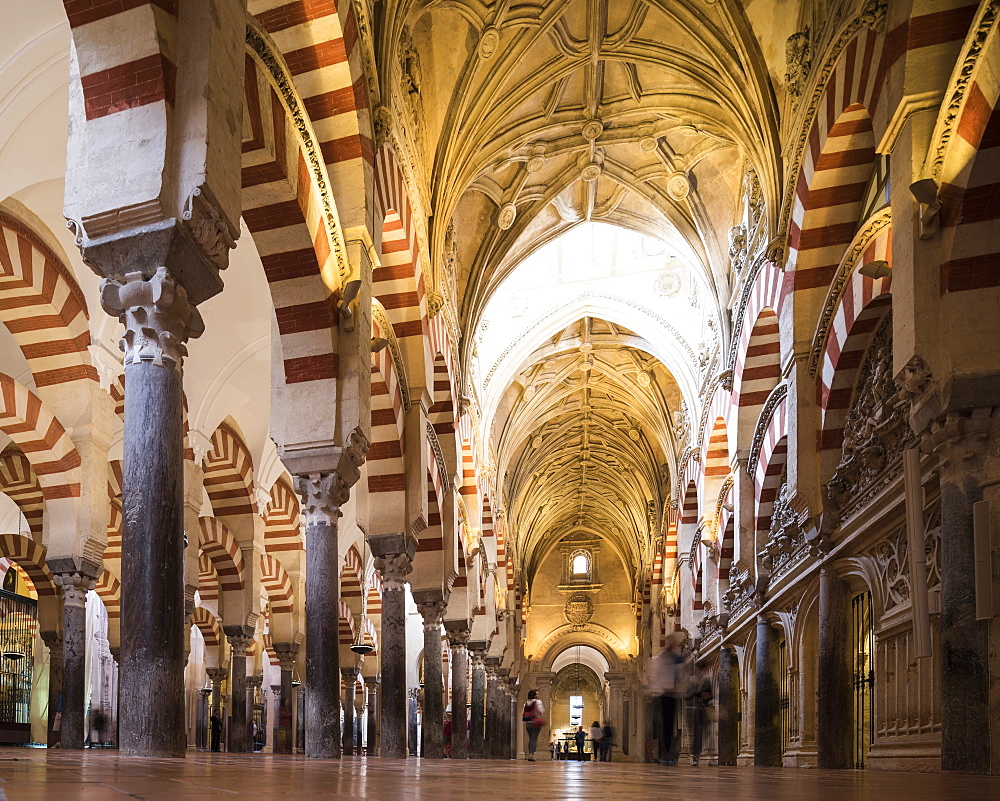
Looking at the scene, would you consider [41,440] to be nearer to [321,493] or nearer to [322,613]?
[321,493]

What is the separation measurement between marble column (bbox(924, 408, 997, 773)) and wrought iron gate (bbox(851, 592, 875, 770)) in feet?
11.9

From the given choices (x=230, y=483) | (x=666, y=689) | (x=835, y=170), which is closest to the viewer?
(x=835, y=170)

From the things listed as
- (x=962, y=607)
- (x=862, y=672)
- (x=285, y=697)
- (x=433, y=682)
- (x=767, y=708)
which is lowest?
(x=285, y=697)

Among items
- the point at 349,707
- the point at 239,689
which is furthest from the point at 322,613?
the point at 349,707

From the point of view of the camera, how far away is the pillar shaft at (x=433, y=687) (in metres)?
12.9

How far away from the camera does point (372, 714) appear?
1098 inches

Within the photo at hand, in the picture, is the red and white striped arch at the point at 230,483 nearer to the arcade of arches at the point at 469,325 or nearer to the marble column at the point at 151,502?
the arcade of arches at the point at 469,325

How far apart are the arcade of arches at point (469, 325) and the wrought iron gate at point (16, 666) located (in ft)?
0.37

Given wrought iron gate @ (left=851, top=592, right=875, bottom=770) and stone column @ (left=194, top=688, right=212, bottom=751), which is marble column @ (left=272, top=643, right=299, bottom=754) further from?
wrought iron gate @ (left=851, top=592, right=875, bottom=770)

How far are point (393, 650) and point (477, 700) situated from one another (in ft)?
32.9

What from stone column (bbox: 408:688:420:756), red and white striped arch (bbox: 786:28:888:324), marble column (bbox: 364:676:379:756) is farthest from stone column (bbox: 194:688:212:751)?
red and white striped arch (bbox: 786:28:888:324)

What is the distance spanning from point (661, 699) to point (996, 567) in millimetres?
5700

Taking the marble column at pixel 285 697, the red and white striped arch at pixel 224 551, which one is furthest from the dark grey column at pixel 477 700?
the red and white striped arch at pixel 224 551

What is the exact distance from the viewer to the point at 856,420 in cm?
940
